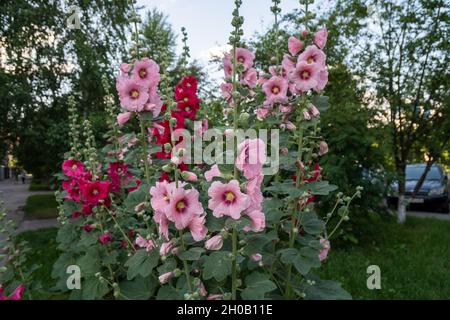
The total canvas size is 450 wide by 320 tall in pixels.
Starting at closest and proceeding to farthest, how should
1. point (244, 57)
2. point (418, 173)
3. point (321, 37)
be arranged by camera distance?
point (321, 37), point (244, 57), point (418, 173)

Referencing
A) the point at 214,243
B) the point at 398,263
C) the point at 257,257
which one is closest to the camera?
the point at 214,243

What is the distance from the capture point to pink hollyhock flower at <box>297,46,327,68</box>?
1.76 metres

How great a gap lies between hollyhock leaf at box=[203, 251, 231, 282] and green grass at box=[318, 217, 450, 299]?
2.96 m

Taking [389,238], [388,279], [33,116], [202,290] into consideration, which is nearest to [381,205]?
[389,238]

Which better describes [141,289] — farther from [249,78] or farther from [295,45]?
[295,45]

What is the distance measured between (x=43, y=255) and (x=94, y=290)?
4.33m

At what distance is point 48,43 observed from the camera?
33.2 ft

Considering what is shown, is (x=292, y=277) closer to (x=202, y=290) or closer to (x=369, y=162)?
(x=202, y=290)

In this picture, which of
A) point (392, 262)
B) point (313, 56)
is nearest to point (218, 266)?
point (313, 56)

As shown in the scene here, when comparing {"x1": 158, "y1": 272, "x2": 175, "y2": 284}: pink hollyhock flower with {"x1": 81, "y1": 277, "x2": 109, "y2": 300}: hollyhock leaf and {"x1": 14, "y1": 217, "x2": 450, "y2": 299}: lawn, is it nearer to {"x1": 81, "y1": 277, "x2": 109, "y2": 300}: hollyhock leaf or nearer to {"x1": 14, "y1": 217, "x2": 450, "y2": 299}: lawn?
{"x1": 81, "y1": 277, "x2": 109, "y2": 300}: hollyhock leaf

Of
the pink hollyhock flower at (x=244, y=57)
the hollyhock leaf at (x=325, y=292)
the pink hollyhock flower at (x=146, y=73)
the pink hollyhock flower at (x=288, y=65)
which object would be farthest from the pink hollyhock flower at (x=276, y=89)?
the hollyhock leaf at (x=325, y=292)

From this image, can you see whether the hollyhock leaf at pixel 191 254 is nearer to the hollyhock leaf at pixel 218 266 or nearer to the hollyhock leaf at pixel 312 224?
the hollyhock leaf at pixel 218 266

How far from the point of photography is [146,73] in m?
1.80
